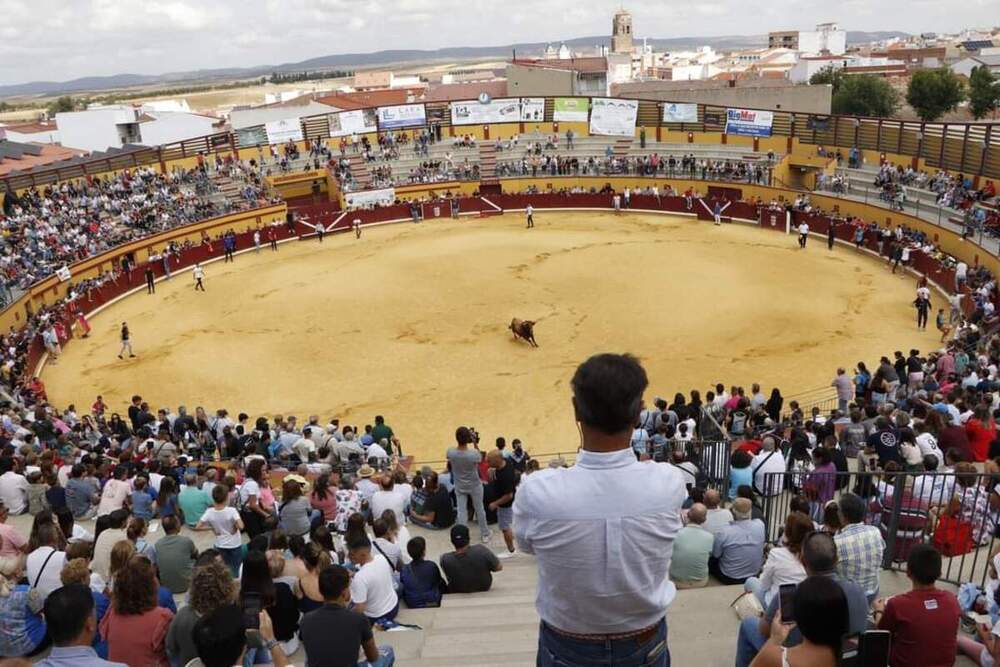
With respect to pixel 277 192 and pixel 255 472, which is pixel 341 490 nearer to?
pixel 255 472

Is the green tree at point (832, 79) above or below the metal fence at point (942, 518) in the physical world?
above

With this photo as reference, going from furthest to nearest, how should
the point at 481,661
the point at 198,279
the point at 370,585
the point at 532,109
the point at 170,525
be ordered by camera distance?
the point at 532,109, the point at 198,279, the point at 170,525, the point at 370,585, the point at 481,661

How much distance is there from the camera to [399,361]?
77.8 feet

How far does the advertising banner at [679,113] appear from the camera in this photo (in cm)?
5038

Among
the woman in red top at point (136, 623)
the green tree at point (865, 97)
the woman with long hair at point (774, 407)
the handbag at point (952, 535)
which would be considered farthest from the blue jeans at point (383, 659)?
the green tree at point (865, 97)

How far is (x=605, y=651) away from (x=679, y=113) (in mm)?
51542

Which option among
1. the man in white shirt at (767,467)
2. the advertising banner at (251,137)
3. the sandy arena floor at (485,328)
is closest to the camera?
the man in white shirt at (767,467)

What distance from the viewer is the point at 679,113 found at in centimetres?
5084

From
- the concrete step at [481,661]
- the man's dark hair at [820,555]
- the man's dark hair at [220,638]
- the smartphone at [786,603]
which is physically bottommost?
the concrete step at [481,661]

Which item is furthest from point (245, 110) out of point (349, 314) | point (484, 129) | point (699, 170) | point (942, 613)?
point (942, 613)

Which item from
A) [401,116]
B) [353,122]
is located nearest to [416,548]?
[353,122]

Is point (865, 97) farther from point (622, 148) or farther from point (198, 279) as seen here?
point (198, 279)

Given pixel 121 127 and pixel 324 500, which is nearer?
pixel 324 500

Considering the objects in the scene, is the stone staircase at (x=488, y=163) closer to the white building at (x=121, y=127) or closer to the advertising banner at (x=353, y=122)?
the advertising banner at (x=353, y=122)
